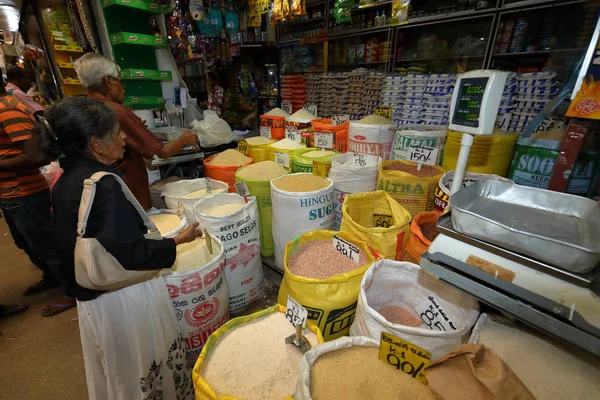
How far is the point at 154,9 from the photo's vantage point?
8.34 feet

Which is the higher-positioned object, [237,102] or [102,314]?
[237,102]

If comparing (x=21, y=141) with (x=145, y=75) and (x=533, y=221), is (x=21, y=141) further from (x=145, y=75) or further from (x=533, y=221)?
(x=533, y=221)

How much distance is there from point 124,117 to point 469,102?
5.51 ft

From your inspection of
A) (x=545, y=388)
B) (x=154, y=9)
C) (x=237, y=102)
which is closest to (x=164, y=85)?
(x=154, y=9)

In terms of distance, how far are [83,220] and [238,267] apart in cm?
87

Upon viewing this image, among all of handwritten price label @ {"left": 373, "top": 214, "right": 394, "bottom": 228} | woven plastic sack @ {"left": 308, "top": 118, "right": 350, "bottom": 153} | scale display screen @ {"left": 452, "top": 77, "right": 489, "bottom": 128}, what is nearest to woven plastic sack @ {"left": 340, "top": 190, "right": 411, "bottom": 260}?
handwritten price label @ {"left": 373, "top": 214, "right": 394, "bottom": 228}

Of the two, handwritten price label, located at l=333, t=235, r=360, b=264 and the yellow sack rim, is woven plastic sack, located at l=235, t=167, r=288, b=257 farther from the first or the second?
handwritten price label, located at l=333, t=235, r=360, b=264

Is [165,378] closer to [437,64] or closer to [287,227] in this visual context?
[287,227]

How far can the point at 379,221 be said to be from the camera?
1.53 meters

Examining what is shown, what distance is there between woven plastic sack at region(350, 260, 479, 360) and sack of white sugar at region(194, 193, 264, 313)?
0.74m

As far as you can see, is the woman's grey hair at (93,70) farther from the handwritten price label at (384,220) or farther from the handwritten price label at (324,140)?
the handwritten price label at (384,220)

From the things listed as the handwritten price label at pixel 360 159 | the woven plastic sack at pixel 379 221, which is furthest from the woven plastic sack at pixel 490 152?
the woven plastic sack at pixel 379 221

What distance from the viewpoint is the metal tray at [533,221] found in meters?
0.48

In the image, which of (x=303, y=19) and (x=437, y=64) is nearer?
(x=437, y=64)
